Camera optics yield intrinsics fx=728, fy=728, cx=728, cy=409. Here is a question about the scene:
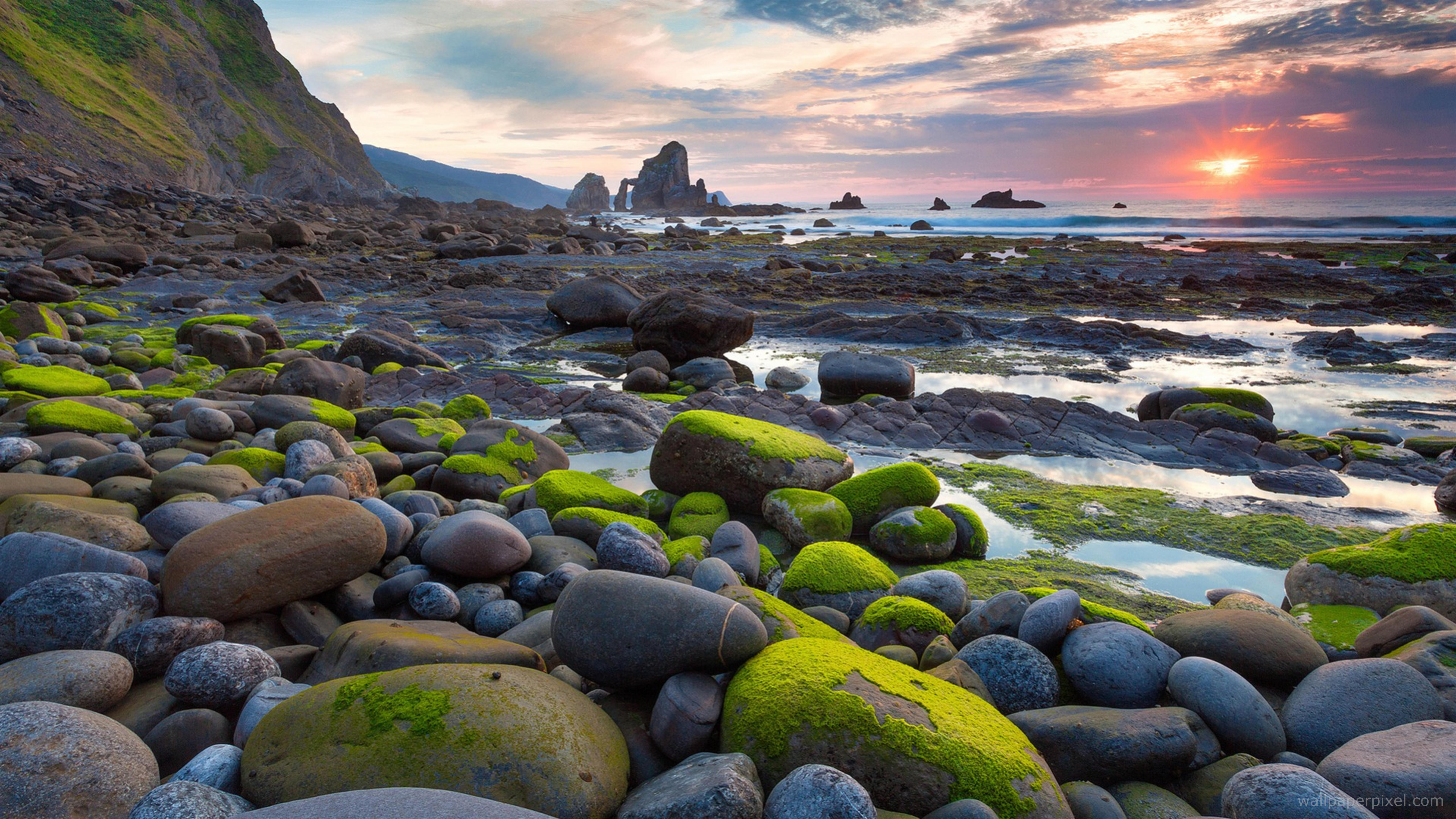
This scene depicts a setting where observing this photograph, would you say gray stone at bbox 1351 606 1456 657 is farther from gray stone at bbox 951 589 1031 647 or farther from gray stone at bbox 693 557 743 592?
gray stone at bbox 693 557 743 592

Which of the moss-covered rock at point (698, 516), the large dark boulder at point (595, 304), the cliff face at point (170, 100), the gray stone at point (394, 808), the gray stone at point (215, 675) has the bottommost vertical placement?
the moss-covered rock at point (698, 516)

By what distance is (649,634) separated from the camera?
115 inches

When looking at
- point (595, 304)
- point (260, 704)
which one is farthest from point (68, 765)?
point (595, 304)

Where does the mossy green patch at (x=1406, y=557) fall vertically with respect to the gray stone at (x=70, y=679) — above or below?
below

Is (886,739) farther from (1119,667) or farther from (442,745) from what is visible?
(442,745)

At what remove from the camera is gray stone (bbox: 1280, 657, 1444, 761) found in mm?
3035

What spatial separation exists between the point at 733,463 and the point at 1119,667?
3.49 m

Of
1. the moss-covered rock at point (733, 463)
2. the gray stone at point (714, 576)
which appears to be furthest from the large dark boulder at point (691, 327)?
the gray stone at point (714, 576)

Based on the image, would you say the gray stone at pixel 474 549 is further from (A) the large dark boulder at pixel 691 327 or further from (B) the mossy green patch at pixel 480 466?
(A) the large dark boulder at pixel 691 327

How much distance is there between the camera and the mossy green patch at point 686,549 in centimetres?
473

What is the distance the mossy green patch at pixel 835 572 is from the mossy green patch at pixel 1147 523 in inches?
81.6

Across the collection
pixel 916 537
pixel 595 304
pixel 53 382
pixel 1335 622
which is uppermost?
pixel 595 304

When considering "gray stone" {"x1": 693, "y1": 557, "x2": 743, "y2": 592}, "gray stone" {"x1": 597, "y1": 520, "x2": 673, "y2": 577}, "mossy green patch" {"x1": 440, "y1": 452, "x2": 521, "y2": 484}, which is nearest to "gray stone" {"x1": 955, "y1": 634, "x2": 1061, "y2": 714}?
"gray stone" {"x1": 693, "y1": 557, "x2": 743, "y2": 592}

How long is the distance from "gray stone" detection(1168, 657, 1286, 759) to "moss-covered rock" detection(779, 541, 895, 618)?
1.66m
